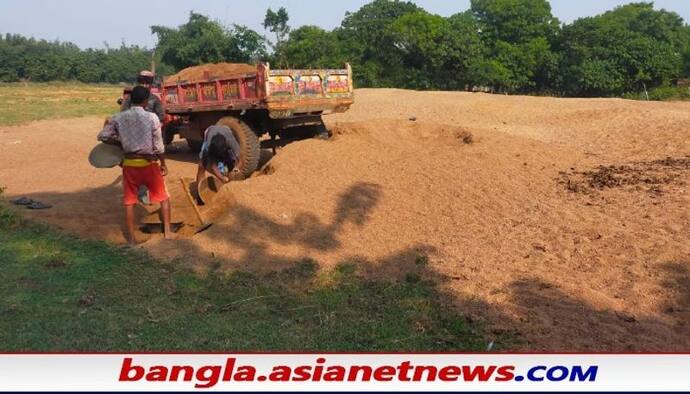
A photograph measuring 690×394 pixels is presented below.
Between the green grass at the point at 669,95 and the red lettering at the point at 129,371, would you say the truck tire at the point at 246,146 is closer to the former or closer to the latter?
the red lettering at the point at 129,371

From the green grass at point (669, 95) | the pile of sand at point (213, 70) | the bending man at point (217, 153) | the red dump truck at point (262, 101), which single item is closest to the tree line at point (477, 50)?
the green grass at point (669, 95)

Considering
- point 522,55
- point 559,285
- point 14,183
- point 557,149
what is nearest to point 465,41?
point 522,55

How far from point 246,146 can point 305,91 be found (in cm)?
121

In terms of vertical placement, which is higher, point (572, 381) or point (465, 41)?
point (465, 41)

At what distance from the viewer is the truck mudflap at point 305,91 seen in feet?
26.9

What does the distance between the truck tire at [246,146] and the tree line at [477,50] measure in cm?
2401

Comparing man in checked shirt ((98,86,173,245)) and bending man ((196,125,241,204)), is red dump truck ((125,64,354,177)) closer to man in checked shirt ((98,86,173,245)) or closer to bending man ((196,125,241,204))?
bending man ((196,125,241,204))

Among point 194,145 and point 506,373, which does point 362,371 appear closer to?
point 506,373

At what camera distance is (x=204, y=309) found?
14.2 feet

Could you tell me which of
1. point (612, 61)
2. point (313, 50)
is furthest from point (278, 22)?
point (612, 61)

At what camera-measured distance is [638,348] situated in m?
3.46

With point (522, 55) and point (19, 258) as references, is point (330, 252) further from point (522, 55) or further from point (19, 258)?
point (522, 55)

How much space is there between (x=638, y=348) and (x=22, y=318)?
4.07 meters

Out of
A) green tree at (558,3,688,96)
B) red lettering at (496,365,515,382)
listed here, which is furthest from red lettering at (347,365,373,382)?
green tree at (558,3,688,96)
